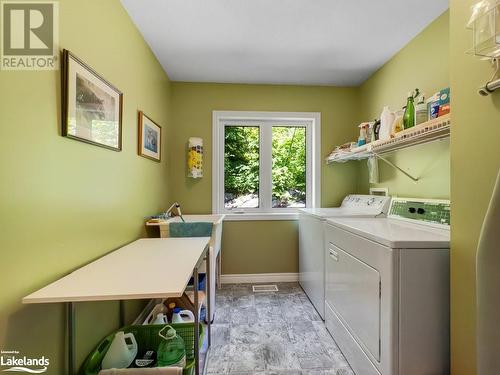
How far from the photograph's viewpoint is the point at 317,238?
2250 mm

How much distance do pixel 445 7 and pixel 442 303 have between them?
196 cm

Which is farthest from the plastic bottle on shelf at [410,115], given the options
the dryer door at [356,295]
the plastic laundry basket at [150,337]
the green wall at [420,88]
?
the plastic laundry basket at [150,337]

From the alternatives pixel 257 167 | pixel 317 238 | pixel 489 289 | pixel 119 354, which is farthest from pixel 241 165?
pixel 489 289

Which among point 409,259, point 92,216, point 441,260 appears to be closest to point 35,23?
point 92,216

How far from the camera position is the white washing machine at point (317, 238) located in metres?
2.15

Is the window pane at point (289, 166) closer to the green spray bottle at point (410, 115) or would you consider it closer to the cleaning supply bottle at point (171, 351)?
the green spray bottle at point (410, 115)

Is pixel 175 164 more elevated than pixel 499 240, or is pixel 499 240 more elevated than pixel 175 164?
pixel 175 164

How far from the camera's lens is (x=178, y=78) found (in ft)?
9.46

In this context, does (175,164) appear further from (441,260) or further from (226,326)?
(441,260)

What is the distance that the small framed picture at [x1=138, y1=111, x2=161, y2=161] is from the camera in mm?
2055

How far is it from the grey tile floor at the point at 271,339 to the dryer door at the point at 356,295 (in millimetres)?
288

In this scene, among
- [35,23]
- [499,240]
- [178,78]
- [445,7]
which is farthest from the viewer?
[178,78]

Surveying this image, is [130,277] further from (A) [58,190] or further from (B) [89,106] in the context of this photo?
(B) [89,106]
